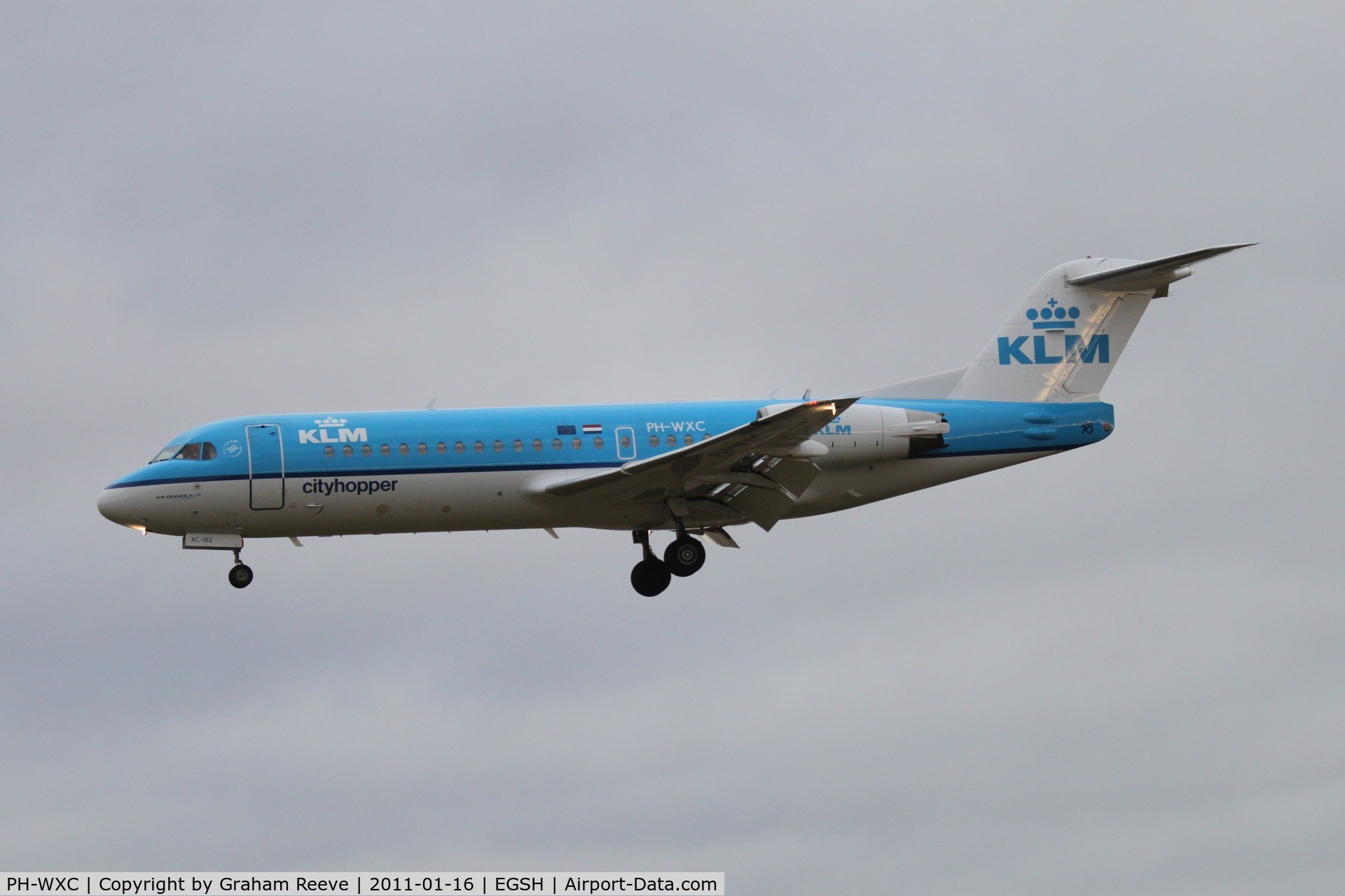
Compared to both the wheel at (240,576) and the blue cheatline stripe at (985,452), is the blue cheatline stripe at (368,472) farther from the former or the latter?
the blue cheatline stripe at (985,452)

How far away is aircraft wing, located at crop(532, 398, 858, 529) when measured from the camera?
89.7 ft

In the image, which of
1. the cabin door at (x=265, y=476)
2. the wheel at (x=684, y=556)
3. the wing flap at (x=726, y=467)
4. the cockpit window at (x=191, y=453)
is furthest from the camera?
the wheel at (x=684, y=556)

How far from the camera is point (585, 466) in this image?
30500 millimetres

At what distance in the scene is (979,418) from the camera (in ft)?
105

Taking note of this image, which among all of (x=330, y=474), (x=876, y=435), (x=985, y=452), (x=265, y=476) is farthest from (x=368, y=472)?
(x=985, y=452)

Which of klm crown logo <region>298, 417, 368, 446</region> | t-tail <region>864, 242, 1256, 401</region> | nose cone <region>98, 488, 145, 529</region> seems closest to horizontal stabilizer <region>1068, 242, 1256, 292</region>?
t-tail <region>864, 242, 1256, 401</region>

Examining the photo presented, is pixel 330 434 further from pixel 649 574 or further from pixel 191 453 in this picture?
pixel 649 574

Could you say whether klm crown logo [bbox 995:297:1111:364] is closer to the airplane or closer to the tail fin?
the tail fin

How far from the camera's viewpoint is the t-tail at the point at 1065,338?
32875mm

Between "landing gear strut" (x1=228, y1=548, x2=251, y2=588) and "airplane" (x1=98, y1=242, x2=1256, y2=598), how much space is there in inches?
1.2

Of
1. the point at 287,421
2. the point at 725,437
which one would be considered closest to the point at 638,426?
the point at 725,437

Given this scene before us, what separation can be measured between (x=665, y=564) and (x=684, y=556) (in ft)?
2.10

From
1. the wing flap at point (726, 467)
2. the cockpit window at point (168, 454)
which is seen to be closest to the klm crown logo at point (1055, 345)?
the wing flap at point (726, 467)

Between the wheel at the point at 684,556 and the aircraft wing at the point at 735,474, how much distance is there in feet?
3.72
